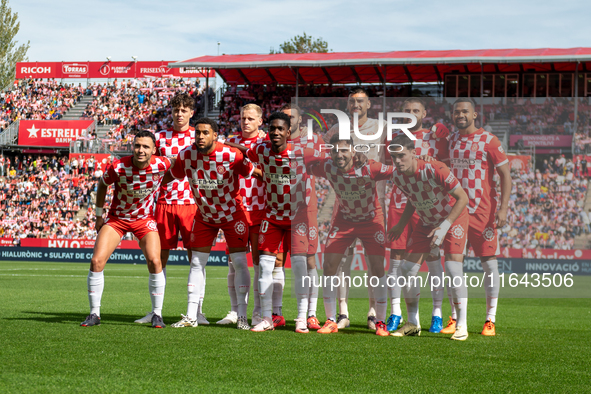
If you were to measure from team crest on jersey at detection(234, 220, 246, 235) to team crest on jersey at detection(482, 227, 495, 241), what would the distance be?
107 inches

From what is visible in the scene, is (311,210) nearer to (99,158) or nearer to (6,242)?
(6,242)

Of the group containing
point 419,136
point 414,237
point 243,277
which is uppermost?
point 419,136

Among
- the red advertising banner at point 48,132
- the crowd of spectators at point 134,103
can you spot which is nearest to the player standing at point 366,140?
the crowd of spectators at point 134,103

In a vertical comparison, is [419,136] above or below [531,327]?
above

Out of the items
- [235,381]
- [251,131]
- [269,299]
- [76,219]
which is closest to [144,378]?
[235,381]

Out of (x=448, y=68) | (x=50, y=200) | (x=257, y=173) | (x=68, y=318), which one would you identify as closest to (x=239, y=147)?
(x=257, y=173)

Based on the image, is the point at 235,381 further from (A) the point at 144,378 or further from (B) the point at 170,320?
(B) the point at 170,320

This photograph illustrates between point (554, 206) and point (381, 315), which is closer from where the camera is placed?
point (381, 315)

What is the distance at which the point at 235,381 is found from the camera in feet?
13.4

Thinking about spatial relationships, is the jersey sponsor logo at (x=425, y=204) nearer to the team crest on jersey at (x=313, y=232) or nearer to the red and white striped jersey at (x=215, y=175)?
the team crest on jersey at (x=313, y=232)

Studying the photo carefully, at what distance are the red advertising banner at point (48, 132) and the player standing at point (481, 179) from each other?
31760 mm

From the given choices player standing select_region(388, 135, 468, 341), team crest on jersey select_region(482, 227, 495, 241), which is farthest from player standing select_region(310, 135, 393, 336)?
team crest on jersey select_region(482, 227, 495, 241)

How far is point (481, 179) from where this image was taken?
692 cm

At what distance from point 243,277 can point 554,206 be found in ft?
19.7
